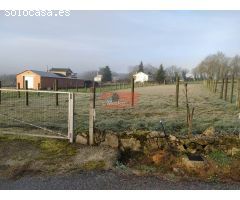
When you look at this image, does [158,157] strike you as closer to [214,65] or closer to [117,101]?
[117,101]

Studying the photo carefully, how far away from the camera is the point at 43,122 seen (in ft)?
29.2

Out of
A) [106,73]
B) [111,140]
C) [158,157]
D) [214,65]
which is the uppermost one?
[214,65]

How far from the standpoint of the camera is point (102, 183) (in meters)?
4.32

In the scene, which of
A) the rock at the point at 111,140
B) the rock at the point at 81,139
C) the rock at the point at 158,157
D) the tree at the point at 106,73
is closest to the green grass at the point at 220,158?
the rock at the point at 158,157

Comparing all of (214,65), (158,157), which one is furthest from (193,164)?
(214,65)

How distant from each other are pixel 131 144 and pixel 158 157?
2.76 ft

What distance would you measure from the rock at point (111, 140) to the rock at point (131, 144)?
165 mm

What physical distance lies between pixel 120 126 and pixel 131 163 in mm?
3123

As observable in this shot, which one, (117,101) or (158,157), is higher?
(117,101)

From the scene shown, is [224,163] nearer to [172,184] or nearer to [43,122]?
[172,184]

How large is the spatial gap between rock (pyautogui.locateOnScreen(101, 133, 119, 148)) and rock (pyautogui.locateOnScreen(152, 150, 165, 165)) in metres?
1.03

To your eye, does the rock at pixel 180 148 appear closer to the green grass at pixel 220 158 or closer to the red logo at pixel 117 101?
the green grass at pixel 220 158

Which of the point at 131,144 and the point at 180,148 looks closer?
the point at 180,148

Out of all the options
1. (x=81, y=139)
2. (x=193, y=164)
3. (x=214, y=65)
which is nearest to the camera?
(x=193, y=164)
